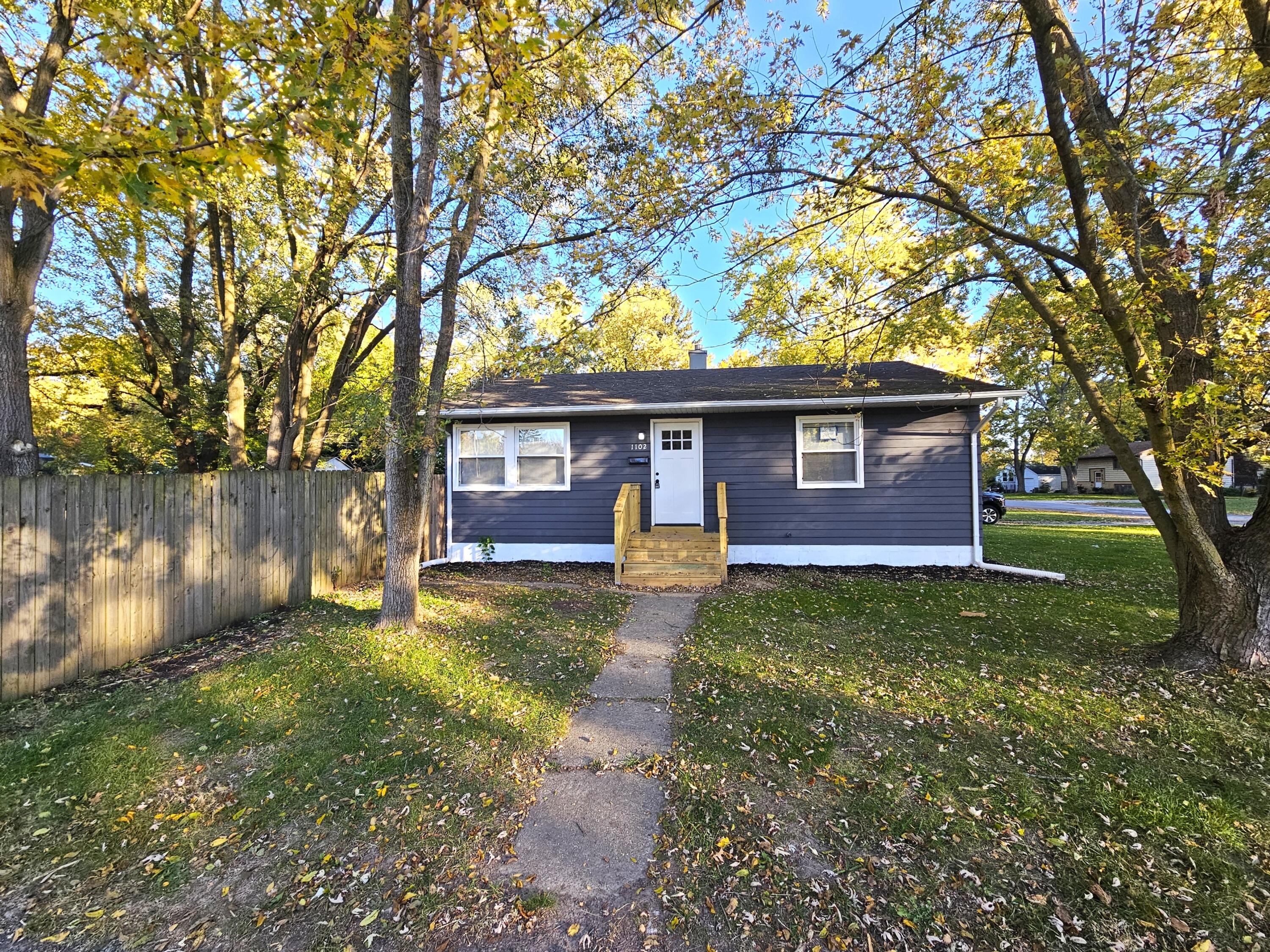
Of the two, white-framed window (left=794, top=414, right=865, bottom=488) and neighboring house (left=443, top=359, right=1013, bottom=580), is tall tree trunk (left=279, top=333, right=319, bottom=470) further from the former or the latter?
white-framed window (left=794, top=414, right=865, bottom=488)

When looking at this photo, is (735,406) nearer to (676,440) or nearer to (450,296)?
(676,440)

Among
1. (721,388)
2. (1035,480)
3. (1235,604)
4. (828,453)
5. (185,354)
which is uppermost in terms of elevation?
(185,354)

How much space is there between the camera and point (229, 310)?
8.10 metres

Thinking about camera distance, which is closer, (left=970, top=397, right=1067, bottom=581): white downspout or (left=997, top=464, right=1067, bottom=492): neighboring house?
(left=970, top=397, right=1067, bottom=581): white downspout

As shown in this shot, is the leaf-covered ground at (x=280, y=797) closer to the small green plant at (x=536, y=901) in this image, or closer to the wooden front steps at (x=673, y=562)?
the small green plant at (x=536, y=901)

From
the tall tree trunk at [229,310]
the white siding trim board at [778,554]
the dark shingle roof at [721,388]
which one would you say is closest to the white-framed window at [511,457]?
the dark shingle roof at [721,388]

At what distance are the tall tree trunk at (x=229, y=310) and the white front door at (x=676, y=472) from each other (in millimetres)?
6655

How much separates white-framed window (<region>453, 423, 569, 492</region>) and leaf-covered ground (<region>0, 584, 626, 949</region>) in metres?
4.97

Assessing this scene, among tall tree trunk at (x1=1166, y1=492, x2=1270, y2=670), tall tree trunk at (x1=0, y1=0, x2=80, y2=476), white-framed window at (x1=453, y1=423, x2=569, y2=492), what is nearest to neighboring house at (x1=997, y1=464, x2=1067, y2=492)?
white-framed window at (x1=453, y1=423, x2=569, y2=492)

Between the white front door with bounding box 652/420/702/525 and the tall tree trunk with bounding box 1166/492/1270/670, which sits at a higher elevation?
the white front door with bounding box 652/420/702/525

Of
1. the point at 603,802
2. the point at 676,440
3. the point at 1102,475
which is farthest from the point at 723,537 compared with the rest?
the point at 1102,475

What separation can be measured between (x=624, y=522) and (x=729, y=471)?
216cm

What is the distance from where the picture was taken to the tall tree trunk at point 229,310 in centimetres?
775

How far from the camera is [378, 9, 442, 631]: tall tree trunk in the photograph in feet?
14.7
